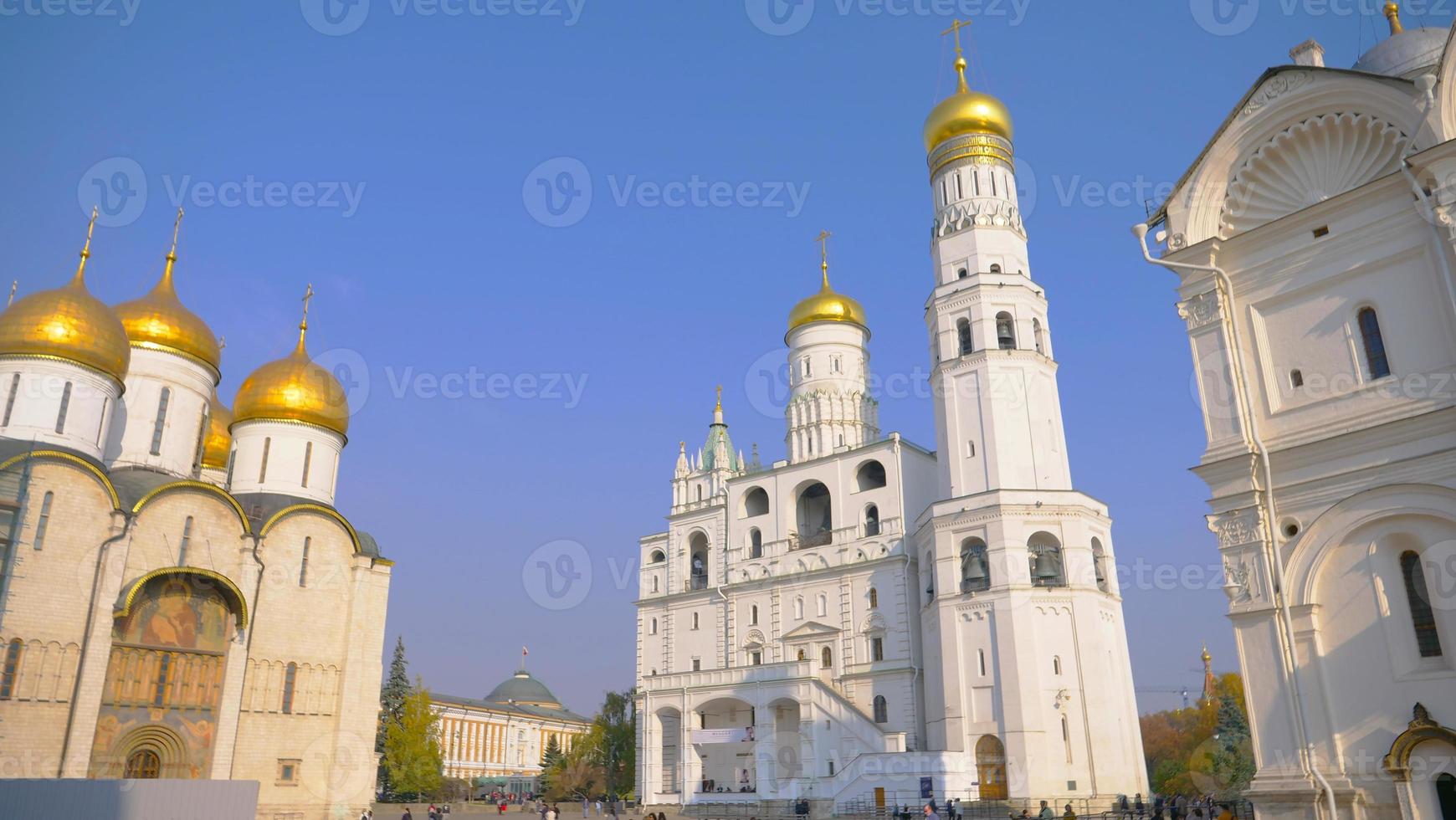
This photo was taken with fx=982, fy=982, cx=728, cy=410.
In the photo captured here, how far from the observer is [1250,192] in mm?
15414

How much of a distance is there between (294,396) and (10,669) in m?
10.6

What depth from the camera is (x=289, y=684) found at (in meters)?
25.4

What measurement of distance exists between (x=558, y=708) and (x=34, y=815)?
247 ft

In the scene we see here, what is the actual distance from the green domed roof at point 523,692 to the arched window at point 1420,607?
A: 81.8m

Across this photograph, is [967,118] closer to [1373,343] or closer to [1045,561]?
[1045,561]

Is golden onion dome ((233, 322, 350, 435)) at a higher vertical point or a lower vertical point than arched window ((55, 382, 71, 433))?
higher

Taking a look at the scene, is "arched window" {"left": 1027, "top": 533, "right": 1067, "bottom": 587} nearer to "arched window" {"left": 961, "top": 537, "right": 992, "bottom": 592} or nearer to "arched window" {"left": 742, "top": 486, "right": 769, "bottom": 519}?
"arched window" {"left": 961, "top": 537, "right": 992, "bottom": 592}

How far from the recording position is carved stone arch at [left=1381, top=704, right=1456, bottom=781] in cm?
1193

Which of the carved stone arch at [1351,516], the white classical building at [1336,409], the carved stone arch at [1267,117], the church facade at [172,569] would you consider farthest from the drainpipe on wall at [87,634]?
the carved stone arch at [1351,516]

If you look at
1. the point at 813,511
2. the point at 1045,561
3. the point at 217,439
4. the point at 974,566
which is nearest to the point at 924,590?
the point at 974,566

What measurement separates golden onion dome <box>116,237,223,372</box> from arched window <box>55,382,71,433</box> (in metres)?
4.03

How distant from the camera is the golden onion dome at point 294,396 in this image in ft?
94.2

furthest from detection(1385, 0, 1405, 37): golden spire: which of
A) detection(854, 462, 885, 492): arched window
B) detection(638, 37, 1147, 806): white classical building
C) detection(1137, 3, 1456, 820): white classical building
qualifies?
detection(854, 462, 885, 492): arched window

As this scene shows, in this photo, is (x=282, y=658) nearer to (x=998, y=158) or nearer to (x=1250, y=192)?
(x=1250, y=192)
